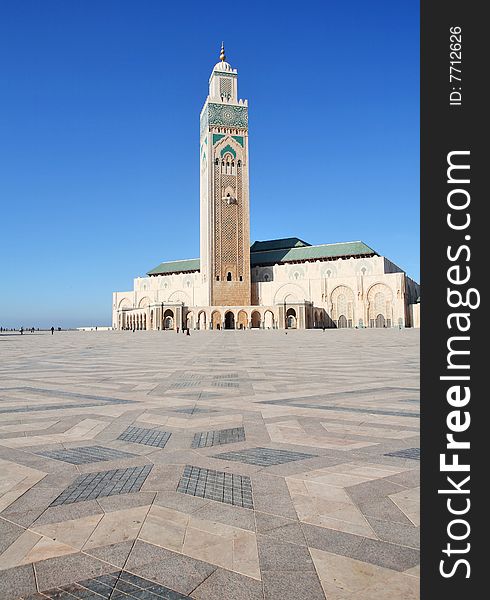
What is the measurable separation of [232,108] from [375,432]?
68079mm

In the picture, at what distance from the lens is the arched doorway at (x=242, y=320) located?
2490 inches

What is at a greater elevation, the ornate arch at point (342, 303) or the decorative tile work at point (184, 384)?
the ornate arch at point (342, 303)

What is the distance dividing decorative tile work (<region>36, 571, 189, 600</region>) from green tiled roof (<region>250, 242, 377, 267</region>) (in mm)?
64822

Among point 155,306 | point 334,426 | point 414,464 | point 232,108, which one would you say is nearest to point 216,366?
point 334,426

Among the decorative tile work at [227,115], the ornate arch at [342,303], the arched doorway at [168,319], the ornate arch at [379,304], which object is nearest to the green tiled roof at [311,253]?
the ornate arch at [342,303]

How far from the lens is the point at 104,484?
10.4 ft

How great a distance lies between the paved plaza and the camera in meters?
1.99

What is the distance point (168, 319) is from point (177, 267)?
12.9 m

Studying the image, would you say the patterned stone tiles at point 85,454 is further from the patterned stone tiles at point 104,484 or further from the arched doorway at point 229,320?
the arched doorway at point 229,320

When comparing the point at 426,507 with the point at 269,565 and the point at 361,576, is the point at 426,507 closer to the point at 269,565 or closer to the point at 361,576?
the point at 361,576


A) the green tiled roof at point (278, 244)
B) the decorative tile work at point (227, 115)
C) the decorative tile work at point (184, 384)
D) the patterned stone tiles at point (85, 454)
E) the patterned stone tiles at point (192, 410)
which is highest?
the decorative tile work at point (227, 115)

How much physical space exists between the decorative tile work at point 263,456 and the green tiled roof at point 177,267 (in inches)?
2816

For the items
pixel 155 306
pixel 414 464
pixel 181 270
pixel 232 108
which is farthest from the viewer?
pixel 181 270

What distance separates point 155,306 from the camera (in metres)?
61.8
